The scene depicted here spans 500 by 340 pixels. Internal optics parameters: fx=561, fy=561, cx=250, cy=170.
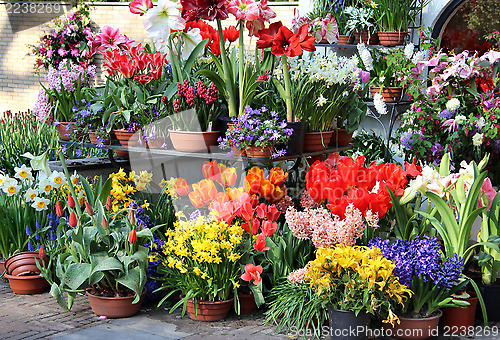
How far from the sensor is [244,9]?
3.30m

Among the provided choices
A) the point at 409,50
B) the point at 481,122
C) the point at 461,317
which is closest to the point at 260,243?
the point at 461,317

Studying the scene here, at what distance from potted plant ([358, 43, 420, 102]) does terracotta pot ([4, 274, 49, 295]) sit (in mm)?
3448

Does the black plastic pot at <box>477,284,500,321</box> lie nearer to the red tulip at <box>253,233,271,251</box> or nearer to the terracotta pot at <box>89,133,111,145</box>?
the red tulip at <box>253,233,271,251</box>

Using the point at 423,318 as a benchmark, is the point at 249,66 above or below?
above

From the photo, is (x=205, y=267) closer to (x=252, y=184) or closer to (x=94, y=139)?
(x=252, y=184)

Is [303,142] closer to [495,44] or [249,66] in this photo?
A: [249,66]

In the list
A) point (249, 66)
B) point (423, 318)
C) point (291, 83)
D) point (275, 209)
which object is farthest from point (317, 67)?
point (423, 318)

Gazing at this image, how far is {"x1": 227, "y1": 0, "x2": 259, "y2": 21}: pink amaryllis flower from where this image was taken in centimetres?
327

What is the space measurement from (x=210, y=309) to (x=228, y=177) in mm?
864

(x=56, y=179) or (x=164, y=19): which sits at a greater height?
(x=164, y=19)

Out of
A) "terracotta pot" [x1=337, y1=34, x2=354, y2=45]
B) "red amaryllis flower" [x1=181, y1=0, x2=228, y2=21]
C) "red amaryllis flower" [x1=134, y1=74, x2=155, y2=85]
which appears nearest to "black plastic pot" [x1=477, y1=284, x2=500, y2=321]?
"red amaryllis flower" [x1=181, y1=0, x2=228, y2=21]

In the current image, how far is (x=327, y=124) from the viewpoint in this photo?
3.70 metres

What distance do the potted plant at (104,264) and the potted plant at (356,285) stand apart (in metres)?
1.00

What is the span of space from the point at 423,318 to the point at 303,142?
1.29 meters
